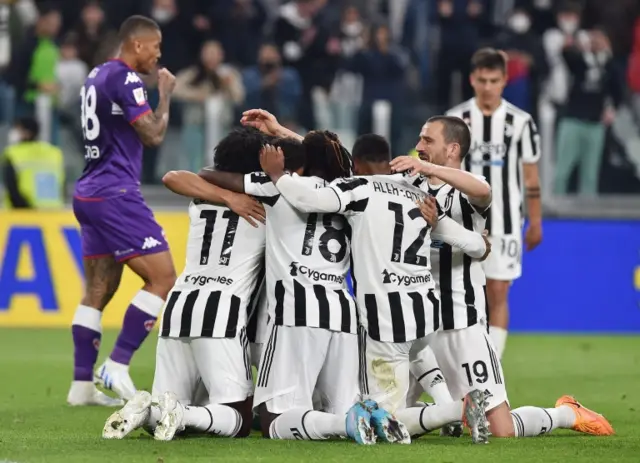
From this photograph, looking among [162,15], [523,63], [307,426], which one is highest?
[162,15]

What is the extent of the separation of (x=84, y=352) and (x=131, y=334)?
1.14ft

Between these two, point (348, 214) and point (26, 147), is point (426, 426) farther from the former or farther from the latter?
point (26, 147)

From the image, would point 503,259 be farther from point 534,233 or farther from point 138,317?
point 138,317

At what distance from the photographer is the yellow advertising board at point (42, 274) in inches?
547

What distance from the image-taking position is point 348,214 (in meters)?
6.82

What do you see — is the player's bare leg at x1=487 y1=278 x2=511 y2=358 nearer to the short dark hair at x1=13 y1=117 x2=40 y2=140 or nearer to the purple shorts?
the purple shorts

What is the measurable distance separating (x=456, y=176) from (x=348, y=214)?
1.83 feet

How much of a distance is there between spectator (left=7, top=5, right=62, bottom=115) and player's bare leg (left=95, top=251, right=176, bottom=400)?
6.84 m

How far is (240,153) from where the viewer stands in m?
7.25

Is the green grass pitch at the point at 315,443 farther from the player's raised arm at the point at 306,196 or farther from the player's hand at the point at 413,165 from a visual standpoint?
the player's hand at the point at 413,165

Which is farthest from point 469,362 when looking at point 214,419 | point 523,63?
point 523,63

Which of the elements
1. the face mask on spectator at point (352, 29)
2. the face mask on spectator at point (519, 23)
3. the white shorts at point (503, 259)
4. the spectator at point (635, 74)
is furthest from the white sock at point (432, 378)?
the face mask on spectator at point (352, 29)

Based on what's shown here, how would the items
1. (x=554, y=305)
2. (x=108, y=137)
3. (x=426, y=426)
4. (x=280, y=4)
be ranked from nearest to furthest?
1. (x=426, y=426)
2. (x=108, y=137)
3. (x=554, y=305)
4. (x=280, y=4)

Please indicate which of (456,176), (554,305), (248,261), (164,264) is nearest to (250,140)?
(248,261)
